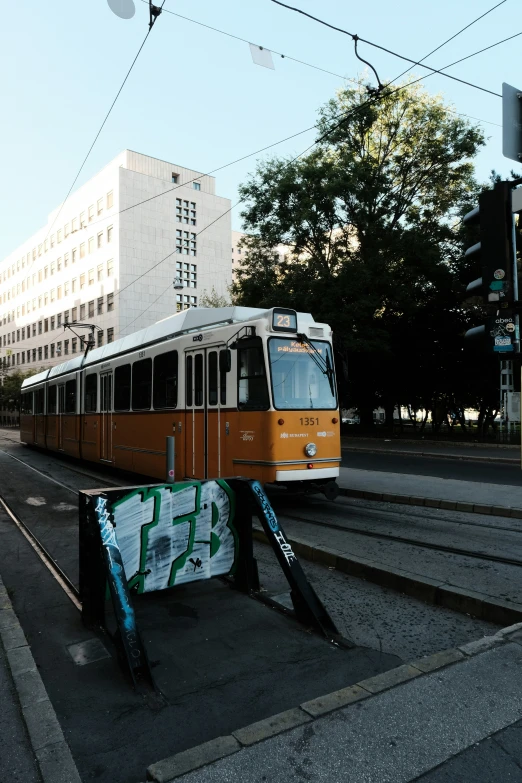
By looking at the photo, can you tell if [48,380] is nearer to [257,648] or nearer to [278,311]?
[278,311]

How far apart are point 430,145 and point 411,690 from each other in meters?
26.7

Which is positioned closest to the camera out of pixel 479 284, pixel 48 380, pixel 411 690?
pixel 411 690

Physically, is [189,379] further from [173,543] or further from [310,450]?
[173,543]

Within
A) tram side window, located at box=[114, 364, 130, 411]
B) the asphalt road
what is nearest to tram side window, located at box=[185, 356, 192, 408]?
tram side window, located at box=[114, 364, 130, 411]

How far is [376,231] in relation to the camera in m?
25.7

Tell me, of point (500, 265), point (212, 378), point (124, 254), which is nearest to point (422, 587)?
point (500, 265)

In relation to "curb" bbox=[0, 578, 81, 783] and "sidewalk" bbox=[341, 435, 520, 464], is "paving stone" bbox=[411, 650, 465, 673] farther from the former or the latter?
"sidewalk" bbox=[341, 435, 520, 464]

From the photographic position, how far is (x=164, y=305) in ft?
205

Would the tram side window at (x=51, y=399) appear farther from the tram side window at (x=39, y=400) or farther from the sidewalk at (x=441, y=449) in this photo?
the sidewalk at (x=441, y=449)

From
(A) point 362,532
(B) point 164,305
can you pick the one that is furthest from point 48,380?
(B) point 164,305

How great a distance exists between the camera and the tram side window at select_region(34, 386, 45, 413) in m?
21.2

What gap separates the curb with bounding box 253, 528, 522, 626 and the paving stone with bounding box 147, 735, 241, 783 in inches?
101

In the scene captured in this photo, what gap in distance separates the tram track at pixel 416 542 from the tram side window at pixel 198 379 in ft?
8.34

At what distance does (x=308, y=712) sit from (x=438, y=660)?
3.17 feet
